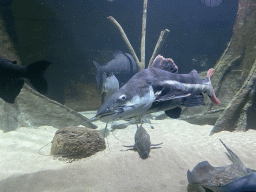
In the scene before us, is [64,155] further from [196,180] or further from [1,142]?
[196,180]

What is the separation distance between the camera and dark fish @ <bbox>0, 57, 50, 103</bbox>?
119 centimetres

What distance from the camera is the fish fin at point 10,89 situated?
1219 millimetres

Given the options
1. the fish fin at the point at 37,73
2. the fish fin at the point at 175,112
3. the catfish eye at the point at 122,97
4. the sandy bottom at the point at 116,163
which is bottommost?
the sandy bottom at the point at 116,163

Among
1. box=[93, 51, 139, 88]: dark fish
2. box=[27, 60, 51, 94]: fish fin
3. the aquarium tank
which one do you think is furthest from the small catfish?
box=[93, 51, 139, 88]: dark fish

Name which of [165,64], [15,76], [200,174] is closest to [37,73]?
[15,76]

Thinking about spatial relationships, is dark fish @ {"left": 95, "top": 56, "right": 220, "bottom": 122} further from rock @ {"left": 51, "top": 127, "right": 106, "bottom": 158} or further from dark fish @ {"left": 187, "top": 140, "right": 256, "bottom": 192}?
rock @ {"left": 51, "top": 127, "right": 106, "bottom": 158}

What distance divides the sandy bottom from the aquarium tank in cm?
2

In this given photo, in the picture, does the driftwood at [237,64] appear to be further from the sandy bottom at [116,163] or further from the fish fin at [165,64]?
the fish fin at [165,64]

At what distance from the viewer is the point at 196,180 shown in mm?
1762

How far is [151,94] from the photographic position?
5.58 feet

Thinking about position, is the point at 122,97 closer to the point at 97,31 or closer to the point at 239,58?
the point at 239,58

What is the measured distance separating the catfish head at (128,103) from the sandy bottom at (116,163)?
98 centimetres

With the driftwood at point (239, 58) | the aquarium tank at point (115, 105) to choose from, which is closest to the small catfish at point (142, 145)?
the aquarium tank at point (115, 105)

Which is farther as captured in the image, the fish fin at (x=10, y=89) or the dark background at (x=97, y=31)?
the dark background at (x=97, y=31)
